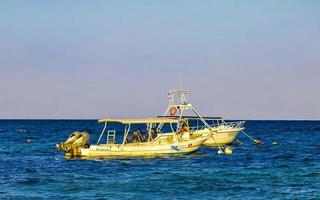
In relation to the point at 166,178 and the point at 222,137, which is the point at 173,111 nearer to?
the point at 222,137

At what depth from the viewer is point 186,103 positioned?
→ 67500 mm

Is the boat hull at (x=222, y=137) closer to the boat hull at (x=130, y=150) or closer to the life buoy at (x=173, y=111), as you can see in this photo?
the life buoy at (x=173, y=111)

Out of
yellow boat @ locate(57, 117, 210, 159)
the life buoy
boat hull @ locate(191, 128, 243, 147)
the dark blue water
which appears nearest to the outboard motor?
yellow boat @ locate(57, 117, 210, 159)

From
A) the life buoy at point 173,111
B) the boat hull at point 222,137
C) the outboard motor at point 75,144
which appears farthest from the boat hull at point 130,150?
the boat hull at point 222,137

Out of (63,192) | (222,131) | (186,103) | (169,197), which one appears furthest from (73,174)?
(222,131)

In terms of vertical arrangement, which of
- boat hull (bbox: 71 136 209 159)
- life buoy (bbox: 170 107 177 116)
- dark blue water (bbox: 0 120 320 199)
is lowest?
dark blue water (bbox: 0 120 320 199)

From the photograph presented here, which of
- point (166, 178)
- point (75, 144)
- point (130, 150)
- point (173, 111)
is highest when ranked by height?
point (173, 111)

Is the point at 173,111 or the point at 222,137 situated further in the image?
the point at 222,137

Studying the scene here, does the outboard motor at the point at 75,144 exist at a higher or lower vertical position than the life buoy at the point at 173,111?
lower

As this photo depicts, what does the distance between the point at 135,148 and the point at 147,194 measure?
69.8ft

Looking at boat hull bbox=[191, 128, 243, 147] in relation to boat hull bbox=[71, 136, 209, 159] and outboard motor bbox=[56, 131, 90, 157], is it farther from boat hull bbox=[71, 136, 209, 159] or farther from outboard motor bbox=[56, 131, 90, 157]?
outboard motor bbox=[56, 131, 90, 157]

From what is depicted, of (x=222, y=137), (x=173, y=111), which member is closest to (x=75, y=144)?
(x=173, y=111)

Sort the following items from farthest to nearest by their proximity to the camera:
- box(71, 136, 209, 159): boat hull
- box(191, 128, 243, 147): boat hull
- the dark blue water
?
1. box(191, 128, 243, 147): boat hull
2. box(71, 136, 209, 159): boat hull
3. the dark blue water

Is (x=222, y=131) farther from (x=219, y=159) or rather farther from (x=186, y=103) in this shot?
(x=219, y=159)
